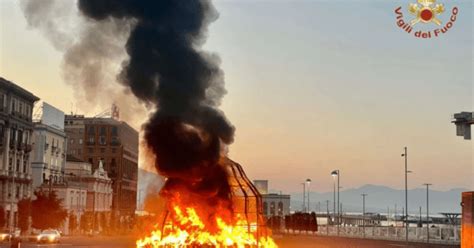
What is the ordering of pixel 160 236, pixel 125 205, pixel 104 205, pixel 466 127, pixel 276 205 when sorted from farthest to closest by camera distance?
pixel 276 205 < pixel 125 205 < pixel 104 205 < pixel 466 127 < pixel 160 236

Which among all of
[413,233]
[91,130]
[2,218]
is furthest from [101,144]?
[413,233]

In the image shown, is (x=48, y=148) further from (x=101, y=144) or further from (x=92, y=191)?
(x=101, y=144)

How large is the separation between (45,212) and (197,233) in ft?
200

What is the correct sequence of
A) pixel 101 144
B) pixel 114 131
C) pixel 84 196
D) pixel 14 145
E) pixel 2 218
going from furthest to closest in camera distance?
pixel 114 131 → pixel 101 144 → pixel 84 196 → pixel 14 145 → pixel 2 218

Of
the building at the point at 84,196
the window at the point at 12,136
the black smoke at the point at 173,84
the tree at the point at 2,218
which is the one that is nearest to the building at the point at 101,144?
the building at the point at 84,196

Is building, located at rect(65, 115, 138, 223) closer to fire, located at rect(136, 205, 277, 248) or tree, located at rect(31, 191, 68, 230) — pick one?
tree, located at rect(31, 191, 68, 230)

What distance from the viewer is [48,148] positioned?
10512 cm

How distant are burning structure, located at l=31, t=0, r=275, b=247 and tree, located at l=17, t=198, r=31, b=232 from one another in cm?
5745

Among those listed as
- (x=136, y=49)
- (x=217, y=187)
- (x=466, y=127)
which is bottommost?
(x=217, y=187)

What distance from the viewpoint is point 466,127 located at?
3531 centimetres

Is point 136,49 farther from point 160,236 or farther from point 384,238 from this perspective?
point 384,238

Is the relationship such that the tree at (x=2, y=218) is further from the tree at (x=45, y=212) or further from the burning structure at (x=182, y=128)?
the burning structure at (x=182, y=128)

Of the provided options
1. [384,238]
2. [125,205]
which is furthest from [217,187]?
[125,205]

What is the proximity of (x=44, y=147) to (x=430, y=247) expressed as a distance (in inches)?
2549
